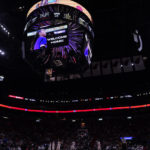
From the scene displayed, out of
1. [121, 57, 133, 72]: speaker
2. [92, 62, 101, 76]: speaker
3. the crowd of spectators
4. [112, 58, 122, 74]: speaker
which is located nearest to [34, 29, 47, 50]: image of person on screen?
[92, 62, 101, 76]: speaker

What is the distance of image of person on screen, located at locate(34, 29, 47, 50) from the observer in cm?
834

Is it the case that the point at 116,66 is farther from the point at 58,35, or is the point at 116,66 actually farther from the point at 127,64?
the point at 58,35

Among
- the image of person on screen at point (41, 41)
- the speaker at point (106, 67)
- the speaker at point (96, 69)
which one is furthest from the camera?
the speaker at point (96, 69)

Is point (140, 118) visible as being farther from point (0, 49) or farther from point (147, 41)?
point (0, 49)

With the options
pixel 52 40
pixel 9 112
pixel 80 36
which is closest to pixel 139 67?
pixel 80 36

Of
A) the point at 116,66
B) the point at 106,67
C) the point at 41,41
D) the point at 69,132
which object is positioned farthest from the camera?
the point at 69,132

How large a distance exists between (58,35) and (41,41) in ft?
4.90

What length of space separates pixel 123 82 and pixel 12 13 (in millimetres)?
17100

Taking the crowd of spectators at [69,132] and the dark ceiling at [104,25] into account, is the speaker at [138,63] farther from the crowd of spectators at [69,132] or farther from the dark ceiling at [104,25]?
the crowd of spectators at [69,132]

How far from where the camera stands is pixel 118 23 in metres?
11.6

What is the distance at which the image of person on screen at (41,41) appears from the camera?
834cm

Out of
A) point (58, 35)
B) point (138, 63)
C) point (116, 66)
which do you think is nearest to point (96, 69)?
point (116, 66)

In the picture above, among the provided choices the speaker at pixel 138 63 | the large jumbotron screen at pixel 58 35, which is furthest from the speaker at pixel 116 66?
the large jumbotron screen at pixel 58 35

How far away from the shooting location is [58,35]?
8008 mm
